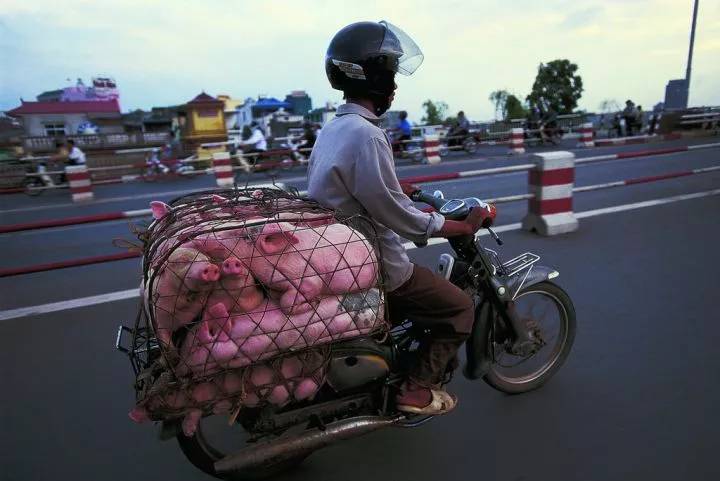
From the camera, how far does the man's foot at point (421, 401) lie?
227 centimetres

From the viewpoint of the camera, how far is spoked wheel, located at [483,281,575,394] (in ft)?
9.19

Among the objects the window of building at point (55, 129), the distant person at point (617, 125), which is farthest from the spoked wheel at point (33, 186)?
the window of building at point (55, 129)

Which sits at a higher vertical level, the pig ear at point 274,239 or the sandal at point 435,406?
the pig ear at point 274,239

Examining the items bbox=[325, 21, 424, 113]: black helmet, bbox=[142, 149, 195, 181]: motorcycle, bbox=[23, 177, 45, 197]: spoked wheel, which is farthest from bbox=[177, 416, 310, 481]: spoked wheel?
bbox=[142, 149, 195, 181]: motorcycle

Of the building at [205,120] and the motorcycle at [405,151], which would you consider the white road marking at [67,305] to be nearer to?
the motorcycle at [405,151]

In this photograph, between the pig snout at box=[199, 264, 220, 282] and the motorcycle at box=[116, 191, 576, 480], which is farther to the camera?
the motorcycle at box=[116, 191, 576, 480]

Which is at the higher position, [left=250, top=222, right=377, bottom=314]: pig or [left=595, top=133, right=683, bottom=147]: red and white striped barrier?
[left=250, top=222, right=377, bottom=314]: pig

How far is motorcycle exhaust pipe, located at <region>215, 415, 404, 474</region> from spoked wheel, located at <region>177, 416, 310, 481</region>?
0.35 ft

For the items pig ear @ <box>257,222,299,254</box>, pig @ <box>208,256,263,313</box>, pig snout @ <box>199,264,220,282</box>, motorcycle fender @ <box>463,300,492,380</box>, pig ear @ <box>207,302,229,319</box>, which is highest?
pig ear @ <box>257,222,299,254</box>

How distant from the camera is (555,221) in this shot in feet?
20.2

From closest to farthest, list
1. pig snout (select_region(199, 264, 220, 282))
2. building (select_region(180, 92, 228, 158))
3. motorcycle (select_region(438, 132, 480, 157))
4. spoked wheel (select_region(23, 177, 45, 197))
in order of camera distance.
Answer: pig snout (select_region(199, 264, 220, 282)) → spoked wheel (select_region(23, 177, 45, 197)) → motorcycle (select_region(438, 132, 480, 157)) → building (select_region(180, 92, 228, 158))

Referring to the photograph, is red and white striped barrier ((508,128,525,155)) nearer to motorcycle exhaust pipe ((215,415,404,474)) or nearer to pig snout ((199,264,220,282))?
motorcycle exhaust pipe ((215,415,404,474))

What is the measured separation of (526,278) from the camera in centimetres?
267

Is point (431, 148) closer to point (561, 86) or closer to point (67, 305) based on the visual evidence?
point (67, 305)
